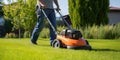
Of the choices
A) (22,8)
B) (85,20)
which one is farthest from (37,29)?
(22,8)

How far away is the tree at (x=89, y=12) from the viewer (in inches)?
798

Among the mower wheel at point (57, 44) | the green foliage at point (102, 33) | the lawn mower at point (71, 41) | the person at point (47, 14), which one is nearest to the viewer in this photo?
the lawn mower at point (71, 41)

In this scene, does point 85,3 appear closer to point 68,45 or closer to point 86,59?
point 68,45

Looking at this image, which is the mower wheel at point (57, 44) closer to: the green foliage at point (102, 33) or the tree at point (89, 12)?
the green foliage at point (102, 33)

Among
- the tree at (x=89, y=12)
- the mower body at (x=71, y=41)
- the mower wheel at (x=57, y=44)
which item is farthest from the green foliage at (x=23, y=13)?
the mower body at (x=71, y=41)

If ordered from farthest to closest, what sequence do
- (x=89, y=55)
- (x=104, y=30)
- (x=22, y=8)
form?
1. (x=22, y=8)
2. (x=104, y=30)
3. (x=89, y=55)

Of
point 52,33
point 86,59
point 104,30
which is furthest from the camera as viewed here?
point 104,30

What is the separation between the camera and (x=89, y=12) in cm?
2044

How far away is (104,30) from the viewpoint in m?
17.2

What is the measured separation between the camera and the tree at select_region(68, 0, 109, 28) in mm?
20281

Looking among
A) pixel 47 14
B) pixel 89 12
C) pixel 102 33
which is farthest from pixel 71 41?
pixel 89 12

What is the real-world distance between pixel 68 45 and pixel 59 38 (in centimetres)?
47

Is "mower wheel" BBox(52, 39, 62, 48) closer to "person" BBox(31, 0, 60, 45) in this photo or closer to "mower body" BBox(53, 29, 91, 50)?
"mower body" BBox(53, 29, 91, 50)

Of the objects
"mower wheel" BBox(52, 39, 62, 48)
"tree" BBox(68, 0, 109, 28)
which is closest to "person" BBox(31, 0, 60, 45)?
"mower wheel" BBox(52, 39, 62, 48)
